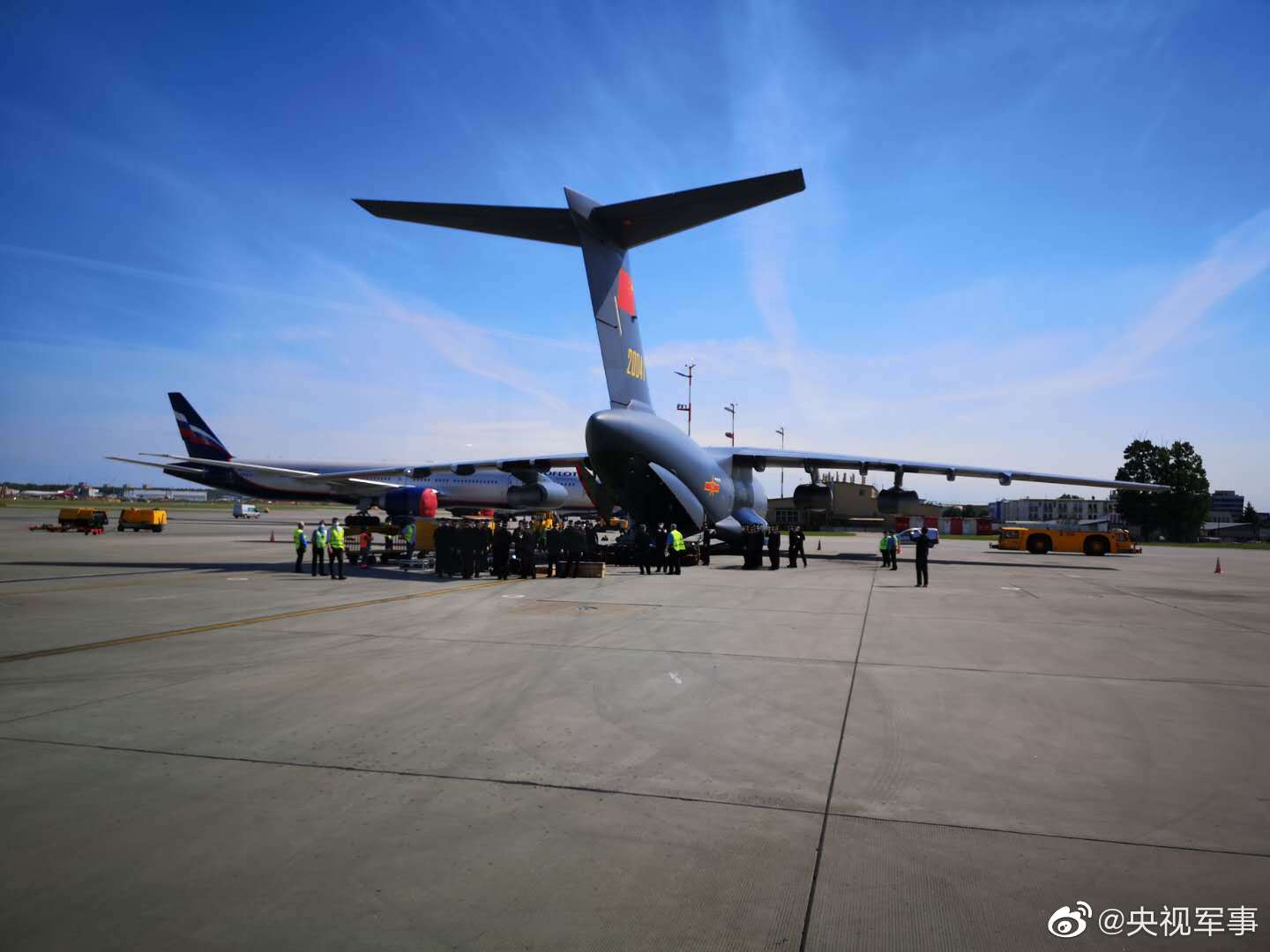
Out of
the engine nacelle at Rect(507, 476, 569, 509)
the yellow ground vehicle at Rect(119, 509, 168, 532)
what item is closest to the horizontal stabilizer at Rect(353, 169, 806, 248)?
the engine nacelle at Rect(507, 476, 569, 509)

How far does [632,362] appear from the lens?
1998 centimetres

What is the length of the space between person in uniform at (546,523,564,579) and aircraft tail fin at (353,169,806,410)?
3.77m

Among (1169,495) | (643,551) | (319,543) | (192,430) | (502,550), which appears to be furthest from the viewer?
(1169,495)

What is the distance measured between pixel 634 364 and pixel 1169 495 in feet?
219

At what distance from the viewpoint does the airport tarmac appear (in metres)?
3.16

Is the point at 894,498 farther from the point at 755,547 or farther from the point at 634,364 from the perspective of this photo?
the point at 634,364

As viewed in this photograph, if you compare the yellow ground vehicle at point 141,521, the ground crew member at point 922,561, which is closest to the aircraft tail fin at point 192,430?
the yellow ground vehicle at point 141,521

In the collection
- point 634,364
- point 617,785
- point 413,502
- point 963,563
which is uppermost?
point 634,364

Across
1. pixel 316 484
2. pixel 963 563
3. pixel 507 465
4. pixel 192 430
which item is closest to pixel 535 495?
pixel 507 465

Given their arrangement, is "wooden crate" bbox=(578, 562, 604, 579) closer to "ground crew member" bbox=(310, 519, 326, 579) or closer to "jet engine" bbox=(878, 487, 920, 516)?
"ground crew member" bbox=(310, 519, 326, 579)

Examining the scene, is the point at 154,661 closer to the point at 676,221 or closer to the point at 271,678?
the point at 271,678

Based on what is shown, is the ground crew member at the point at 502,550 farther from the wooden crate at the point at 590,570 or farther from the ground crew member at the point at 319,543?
the ground crew member at the point at 319,543

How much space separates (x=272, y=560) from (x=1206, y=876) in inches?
906

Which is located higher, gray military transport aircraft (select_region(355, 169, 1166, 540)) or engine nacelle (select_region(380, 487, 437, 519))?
gray military transport aircraft (select_region(355, 169, 1166, 540))
